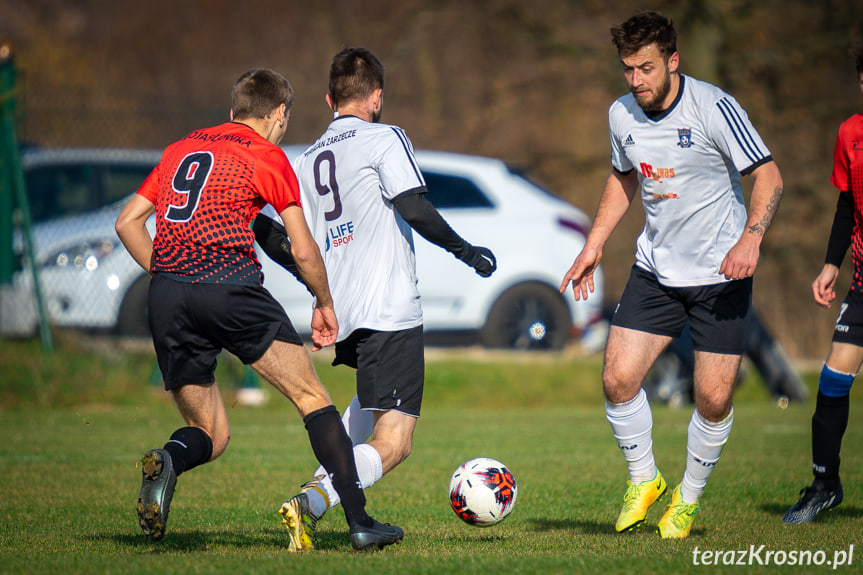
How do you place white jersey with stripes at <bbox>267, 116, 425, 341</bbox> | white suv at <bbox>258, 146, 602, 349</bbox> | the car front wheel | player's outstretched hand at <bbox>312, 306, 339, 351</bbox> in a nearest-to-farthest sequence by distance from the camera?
player's outstretched hand at <bbox>312, 306, 339, 351</bbox>
white jersey with stripes at <bbox>267, 116, 425, 341</bbox>
white suv at <bbox>258, 146, 602, 349</bbox>
the car front wheel

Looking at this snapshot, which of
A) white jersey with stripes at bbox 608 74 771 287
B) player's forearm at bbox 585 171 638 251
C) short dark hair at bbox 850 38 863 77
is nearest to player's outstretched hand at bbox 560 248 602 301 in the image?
player's forearm at bbox 585 171 638 251

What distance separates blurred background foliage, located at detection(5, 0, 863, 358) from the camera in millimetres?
17906

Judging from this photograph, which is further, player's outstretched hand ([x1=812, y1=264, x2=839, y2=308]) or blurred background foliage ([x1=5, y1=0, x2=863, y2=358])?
blurred background foliage ([x1=5, y1=0, x2=863, y2=358])

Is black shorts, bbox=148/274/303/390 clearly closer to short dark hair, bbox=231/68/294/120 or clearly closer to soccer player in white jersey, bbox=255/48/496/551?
soccer player in white jersey, bbox=255/48/496/551

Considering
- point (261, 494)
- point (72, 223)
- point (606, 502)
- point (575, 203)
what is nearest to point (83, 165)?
point (72, 223)

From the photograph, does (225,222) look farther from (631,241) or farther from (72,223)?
(631,241)

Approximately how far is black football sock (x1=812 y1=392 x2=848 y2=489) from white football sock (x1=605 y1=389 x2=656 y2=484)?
1070 mm

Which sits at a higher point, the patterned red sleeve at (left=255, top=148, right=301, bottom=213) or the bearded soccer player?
the patterned red sleeve at (left=255, top=148, right=301, bottom=213)

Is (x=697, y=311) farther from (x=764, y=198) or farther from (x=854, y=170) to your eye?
(x=854, y=170)

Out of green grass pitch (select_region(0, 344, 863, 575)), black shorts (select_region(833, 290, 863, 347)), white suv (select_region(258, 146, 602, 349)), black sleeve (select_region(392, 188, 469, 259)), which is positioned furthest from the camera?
white suv (select_region(258, 146, 602, 349))

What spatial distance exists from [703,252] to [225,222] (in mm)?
2366

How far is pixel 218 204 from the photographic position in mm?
4387

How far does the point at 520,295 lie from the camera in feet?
41.0

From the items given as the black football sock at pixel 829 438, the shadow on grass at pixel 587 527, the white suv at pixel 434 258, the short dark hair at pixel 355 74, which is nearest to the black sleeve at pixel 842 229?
the black football sock at pixel 829 438
